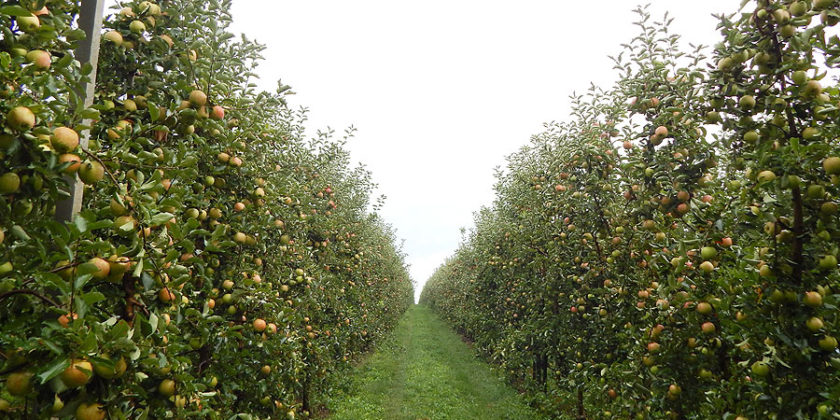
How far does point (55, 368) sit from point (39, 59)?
1.20m

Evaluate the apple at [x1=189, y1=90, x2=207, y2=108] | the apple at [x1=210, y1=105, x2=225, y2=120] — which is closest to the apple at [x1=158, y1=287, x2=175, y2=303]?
the apple at [x1=189, y1=90, x2=207, y2=108]

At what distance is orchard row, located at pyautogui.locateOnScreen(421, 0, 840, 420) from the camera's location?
2.24m

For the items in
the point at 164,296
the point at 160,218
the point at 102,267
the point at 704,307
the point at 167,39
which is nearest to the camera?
the point at 102,267

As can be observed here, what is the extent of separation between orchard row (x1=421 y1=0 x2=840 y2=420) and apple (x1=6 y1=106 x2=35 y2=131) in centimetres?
330

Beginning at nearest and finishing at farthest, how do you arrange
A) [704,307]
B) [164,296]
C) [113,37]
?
[164,296], [113,37], [704,307]

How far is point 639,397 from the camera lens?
373 centimetres

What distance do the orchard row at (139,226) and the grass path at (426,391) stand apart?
15.9 feet

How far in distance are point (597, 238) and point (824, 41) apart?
325cm

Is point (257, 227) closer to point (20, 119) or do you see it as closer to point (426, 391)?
point (20, 119)

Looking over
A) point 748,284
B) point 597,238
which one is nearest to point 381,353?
point 597,238

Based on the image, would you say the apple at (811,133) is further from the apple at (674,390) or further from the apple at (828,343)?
the apple at (674,390)

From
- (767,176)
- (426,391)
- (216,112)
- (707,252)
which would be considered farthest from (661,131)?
(426,391)

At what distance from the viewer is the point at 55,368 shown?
1321mm

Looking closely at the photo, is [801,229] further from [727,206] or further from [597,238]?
[597,238]
